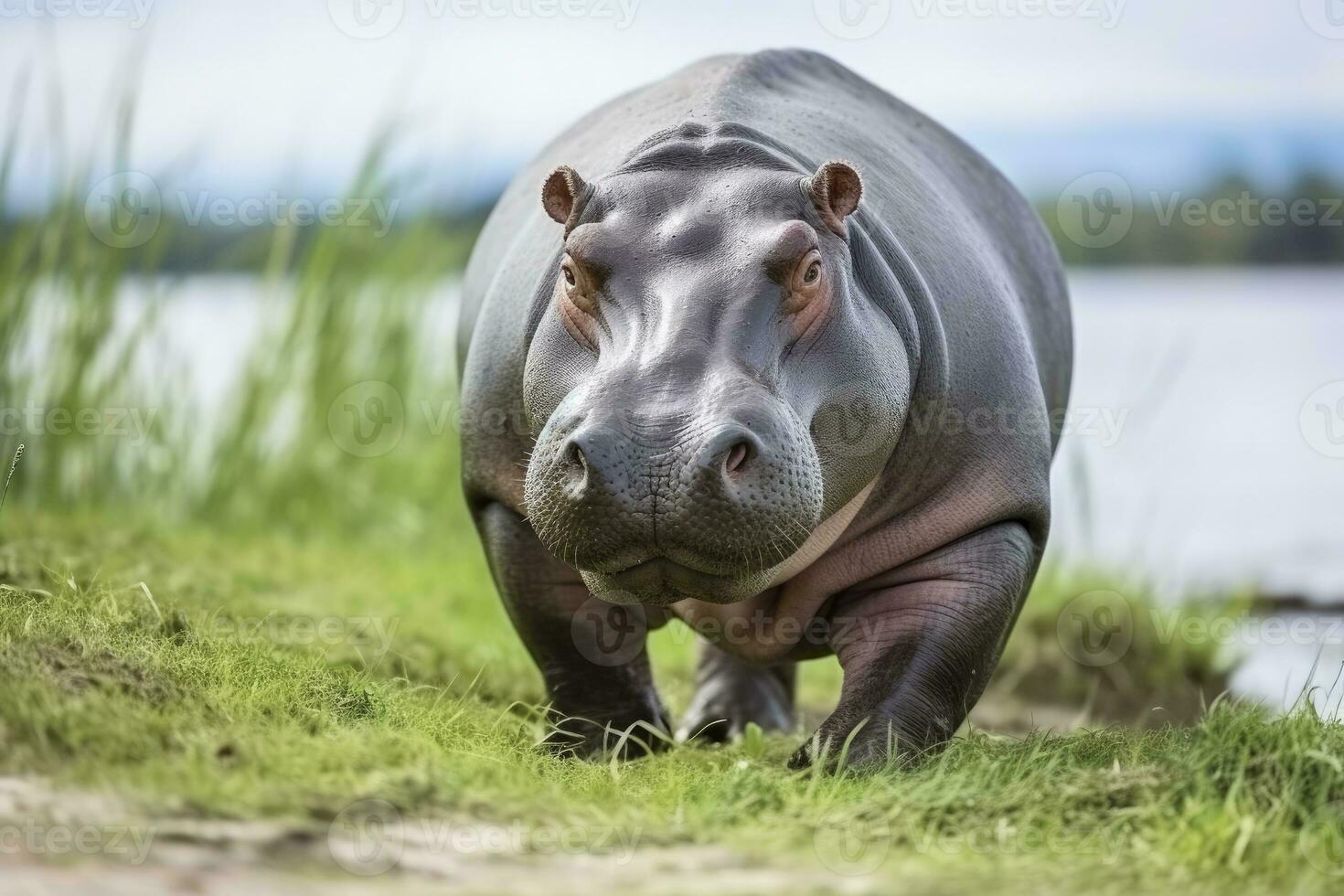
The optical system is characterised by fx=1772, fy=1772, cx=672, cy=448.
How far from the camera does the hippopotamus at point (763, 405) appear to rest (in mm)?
4281

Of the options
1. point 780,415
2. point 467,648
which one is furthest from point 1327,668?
point 780,415

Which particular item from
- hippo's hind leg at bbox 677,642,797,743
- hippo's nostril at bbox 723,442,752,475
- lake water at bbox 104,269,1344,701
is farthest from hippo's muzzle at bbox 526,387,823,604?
hippo's hind leg at bbox 677,642,797,743

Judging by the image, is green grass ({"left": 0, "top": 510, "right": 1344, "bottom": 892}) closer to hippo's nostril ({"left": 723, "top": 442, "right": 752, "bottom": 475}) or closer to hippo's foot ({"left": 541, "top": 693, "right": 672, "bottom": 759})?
hippo's foot ({"left": 541, "top": 693, "right": 672, "bottom": 759})

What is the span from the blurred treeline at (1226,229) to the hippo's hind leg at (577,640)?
3.93 m

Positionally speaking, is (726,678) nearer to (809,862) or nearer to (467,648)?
(467,648)

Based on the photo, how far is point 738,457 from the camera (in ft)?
13.7

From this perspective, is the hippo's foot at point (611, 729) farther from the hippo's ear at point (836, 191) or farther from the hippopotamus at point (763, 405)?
the hippo's ear at point (836, 191)

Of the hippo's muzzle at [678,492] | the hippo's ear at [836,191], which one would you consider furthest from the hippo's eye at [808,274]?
the hippo's muzzle at [678,492]

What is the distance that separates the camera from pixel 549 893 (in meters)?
3.36

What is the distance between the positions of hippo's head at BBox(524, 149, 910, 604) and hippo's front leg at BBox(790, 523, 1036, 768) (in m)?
0.38

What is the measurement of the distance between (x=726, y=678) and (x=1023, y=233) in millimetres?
2053

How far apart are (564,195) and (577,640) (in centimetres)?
147

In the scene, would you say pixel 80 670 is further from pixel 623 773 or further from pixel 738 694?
pixel 738 694

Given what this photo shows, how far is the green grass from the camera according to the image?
147 inches
